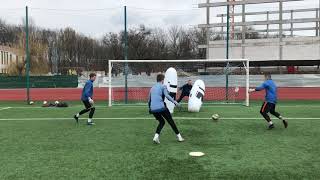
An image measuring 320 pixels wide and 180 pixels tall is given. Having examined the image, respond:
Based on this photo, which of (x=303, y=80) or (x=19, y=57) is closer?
(x=303, y=80)

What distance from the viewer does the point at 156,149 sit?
9531 mm

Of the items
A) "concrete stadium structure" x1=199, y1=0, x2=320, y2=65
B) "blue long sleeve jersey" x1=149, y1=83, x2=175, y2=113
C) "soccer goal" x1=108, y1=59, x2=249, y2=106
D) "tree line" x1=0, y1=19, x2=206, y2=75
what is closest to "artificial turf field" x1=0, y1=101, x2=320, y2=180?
"blue long sleeve jersey" x1=149, y1=83, x2=175, y2=113

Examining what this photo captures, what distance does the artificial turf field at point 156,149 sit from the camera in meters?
7.52

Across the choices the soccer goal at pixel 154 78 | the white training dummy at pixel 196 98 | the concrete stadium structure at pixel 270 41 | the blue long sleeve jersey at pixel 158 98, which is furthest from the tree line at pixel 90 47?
the blue long sleeve jersey at pixel 158 98

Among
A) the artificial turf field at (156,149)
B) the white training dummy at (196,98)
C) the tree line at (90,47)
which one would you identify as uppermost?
the tree line at (90,47)

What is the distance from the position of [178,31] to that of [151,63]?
4418 cm

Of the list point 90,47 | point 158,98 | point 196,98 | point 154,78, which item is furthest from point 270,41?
point 158,98

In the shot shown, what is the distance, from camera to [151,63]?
941 inches

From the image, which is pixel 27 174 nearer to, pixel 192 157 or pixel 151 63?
pixel 192 157

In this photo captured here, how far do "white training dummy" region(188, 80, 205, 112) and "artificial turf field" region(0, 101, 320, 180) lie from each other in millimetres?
Answer: 1564

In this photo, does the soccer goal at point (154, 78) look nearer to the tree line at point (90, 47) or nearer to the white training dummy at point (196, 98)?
the white training dummy at point (196, 98)

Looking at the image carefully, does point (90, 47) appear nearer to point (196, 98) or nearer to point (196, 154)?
point (196, 98)

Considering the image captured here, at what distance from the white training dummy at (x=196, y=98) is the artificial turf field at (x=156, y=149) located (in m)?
1.56

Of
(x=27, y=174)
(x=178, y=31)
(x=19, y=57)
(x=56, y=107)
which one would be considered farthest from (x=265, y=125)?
(x=19, y=57)
